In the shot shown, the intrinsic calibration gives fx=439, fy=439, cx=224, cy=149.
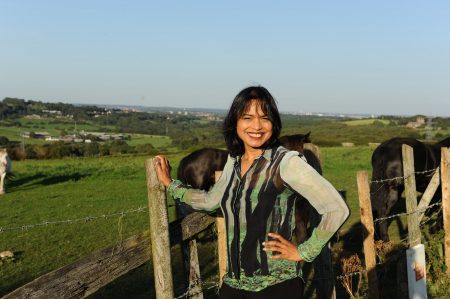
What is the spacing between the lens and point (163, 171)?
2.70m

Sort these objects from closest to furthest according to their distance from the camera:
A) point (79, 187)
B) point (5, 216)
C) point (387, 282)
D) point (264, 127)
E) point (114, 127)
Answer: point (264, 127) < point (387, 282) < point (5, 216) < point (79, 187) < point (114, 127)

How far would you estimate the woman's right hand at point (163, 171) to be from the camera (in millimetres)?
2674

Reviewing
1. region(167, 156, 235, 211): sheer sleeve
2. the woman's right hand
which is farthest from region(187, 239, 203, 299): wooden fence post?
the woman's right hand

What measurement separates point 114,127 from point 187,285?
304ft

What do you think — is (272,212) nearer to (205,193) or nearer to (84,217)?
(205,193)

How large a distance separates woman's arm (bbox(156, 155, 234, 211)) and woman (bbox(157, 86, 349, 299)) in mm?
91

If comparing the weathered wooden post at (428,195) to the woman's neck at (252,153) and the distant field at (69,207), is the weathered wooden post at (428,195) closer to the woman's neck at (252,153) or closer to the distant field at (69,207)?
the distant field at (69,207)

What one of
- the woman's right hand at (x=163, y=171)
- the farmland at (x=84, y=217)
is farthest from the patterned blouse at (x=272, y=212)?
the farmland at (x=84, y=217)

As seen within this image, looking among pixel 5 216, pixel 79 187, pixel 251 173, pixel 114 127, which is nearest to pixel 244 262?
pixel 251 173

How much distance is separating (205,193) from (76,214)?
10.7 meters

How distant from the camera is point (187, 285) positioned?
11.3ft

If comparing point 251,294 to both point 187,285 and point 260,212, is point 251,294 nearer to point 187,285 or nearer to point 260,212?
point 260,212

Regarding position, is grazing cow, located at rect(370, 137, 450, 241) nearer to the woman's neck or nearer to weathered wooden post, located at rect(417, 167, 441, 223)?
A: weathered wooden post, located at rect(417, 167, 441, 223)

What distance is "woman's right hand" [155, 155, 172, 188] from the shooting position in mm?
2674
